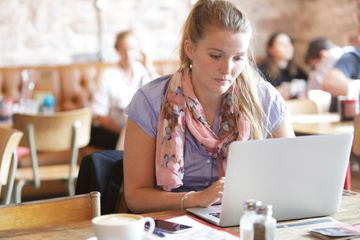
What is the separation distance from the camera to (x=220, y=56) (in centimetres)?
198

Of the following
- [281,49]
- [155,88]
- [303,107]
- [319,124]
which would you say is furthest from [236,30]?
[281,49]

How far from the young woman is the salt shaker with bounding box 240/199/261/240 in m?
0.54

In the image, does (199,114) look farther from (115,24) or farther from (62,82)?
(115,24)

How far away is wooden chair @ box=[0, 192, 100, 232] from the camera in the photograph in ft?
5.48

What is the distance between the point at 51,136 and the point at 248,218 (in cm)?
286

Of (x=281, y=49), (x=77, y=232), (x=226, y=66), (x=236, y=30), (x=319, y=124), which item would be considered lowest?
(x=77, y=232)

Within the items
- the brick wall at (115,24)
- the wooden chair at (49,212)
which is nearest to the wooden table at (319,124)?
the brick wall at (115,24)

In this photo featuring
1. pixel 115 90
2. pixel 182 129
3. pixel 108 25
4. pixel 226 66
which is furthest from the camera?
pixel 108 25

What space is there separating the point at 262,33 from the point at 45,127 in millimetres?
3416

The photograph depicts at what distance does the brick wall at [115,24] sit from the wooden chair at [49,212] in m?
3.86

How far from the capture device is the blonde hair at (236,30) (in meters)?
2.01

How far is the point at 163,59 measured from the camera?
6.48m

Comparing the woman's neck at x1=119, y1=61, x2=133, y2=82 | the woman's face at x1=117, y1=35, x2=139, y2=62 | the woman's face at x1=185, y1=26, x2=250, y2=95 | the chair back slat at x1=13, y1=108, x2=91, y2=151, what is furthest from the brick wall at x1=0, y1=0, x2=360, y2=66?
the woman's face at x1=185, y1=26, x2=250, y2=95

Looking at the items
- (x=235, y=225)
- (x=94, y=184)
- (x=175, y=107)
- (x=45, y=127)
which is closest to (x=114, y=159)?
(x=94, y=184)
